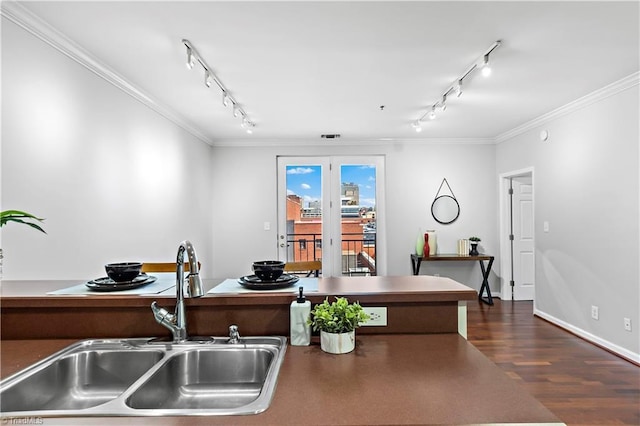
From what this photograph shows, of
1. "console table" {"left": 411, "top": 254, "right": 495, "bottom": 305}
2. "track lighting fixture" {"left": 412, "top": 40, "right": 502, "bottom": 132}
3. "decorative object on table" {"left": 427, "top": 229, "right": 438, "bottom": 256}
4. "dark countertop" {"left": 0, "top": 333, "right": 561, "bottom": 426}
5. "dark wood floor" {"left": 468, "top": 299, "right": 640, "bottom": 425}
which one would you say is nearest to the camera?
"dark countertop" {"left": 0, "top": 333, "right": 561, "bottom": 426}

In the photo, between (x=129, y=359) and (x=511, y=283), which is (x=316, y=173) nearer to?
(x=511, y=283)

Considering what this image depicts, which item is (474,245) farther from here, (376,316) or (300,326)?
(300,326)

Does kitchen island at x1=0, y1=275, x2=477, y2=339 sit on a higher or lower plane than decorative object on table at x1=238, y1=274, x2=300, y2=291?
lower

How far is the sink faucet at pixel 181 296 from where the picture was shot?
1.17m

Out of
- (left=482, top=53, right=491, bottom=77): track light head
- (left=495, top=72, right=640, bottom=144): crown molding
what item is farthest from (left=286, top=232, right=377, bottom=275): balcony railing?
(left=482, top=53, right=491, bottom=77): track light head

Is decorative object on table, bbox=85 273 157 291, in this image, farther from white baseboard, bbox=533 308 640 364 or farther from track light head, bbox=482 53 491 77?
white baseboard, bbox=533 308 640 364

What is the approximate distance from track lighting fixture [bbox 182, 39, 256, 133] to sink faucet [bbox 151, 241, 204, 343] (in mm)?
1788

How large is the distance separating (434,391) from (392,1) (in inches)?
76.0

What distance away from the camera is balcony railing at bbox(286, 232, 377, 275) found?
564 cm

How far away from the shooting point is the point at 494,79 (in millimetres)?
3150

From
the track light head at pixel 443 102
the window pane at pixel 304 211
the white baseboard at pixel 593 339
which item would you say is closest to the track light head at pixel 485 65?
the track light head at pixel 443 102

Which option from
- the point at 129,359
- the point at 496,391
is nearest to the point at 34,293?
the point at 129,359

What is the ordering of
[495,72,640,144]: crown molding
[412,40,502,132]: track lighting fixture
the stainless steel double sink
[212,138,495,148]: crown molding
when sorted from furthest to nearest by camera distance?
1. [212,138,495,148]: crown molding
2. [495,72,640,144]: crown molding
3. [412,40,502,132]: track lighting fixture
4. the stainless steel double sink

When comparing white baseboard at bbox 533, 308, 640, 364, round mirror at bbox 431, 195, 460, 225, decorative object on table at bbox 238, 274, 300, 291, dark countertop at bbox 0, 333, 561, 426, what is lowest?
white baseboard at bbox 533, 308, 640, 364
